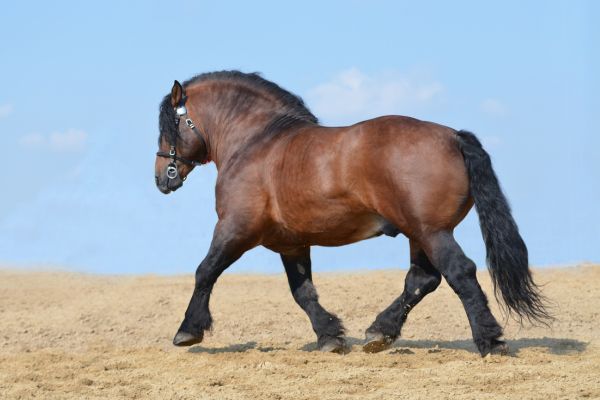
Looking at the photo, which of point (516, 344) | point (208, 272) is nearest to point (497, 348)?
point (516, 344)

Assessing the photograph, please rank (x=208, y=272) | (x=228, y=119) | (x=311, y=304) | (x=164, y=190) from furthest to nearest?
(x=164, y=190), (x=228, y=119), (x=311, y=304), (x=208, y=272)

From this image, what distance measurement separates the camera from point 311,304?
297 inches

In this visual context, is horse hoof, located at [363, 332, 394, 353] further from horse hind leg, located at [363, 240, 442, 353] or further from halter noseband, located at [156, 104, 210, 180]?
halter noseband, located at [156, 104, 210, 180]

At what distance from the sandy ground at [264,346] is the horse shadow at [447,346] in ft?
0.06

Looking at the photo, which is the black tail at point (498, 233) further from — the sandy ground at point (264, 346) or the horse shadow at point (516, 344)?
the horse shadow at point (516, 344)

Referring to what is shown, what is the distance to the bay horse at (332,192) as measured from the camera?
20.3ft

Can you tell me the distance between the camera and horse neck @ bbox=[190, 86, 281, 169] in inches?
301

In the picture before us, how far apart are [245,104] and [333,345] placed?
7.17 ft

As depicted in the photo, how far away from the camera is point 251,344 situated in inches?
318

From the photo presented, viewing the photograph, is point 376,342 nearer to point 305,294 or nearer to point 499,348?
point 305,294

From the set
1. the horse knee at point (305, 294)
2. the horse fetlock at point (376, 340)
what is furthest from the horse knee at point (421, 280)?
the horse knee at point (305, 294)

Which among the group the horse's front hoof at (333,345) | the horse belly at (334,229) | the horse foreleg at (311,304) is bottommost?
the horse's front hoof at (333,345)

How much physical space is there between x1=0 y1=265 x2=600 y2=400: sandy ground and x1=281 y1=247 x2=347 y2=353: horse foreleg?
19cm

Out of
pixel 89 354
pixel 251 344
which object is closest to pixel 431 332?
pixel 251 344
